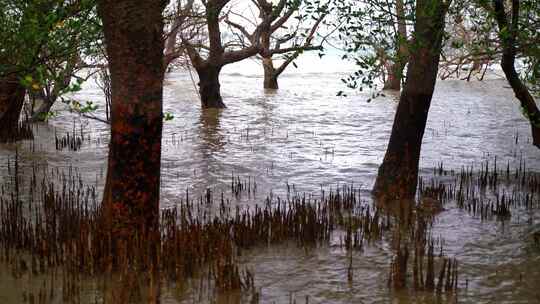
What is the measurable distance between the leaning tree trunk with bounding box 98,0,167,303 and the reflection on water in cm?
96

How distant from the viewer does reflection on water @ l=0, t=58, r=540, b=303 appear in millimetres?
5047

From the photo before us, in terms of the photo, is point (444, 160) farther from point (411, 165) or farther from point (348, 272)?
point (348, 272)

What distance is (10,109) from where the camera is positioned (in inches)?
413

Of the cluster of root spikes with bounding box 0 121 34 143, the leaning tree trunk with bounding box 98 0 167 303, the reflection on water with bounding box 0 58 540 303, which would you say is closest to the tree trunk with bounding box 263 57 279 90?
the reflection on water with bounding box 0 58 540 303

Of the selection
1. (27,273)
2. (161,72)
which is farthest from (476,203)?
(27,273)

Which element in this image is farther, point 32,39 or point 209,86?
point 209,86

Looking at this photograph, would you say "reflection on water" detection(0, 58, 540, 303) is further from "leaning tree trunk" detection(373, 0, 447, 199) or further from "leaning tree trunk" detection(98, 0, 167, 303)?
"leaning tree trunk" detection(98, 0, 167, 303)

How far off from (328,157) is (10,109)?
4935mm

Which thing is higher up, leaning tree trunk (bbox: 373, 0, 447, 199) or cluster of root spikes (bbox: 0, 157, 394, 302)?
leaning tree trunk (bbox: 373, 0, 447, 199)

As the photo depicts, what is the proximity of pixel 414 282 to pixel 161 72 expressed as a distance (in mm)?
2453

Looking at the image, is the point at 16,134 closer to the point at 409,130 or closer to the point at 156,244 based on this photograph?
the point at 409,130

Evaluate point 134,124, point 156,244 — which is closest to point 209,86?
point 134,124

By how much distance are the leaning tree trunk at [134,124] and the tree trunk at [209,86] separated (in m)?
11.7

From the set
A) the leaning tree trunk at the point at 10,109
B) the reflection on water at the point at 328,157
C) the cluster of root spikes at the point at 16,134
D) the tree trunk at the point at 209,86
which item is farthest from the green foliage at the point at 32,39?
the tree trunk at the point at 209,86
